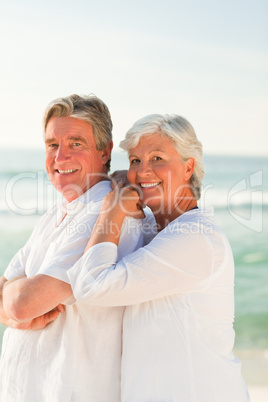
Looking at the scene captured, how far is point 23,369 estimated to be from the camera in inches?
92.5

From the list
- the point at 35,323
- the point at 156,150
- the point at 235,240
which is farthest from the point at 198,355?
the point at 235,240

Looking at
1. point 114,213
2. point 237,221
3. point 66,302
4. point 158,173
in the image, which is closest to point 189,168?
point 158,173

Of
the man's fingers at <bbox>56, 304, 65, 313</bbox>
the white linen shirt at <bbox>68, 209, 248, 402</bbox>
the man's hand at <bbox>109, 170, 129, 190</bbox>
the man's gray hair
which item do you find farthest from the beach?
the man's fingers at <bbox>56, 304, 65, 313</bbox>

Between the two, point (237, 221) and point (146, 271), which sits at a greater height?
point (146, 271)

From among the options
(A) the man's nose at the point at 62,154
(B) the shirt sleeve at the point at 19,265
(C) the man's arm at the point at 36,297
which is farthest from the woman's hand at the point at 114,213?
(B) the shirt sleeve at the point at 19,265

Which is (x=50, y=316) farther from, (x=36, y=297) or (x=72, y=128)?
(x=72, y=128)

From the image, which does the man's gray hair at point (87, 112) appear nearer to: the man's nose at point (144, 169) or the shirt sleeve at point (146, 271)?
the man's nose at point (144, 169)

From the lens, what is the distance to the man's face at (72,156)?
8.27 ft

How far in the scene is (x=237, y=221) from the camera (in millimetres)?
15672

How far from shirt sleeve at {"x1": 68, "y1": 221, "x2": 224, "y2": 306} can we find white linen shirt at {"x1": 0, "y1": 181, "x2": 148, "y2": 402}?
15cm

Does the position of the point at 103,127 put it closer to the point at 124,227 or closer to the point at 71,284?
the point at 124,227

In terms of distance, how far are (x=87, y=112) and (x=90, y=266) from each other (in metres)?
0.80

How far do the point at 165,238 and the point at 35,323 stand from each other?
→ 711 millimetres

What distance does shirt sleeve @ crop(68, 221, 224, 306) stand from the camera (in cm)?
209
